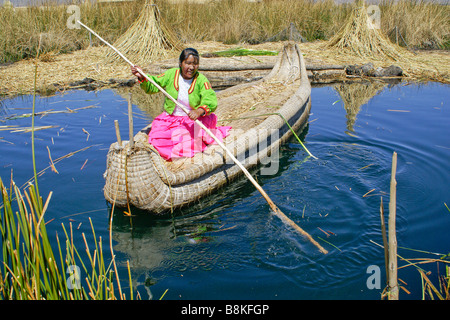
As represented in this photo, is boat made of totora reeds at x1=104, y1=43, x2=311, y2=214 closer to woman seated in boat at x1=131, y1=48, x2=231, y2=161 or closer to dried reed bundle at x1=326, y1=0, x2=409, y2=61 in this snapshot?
woman seated in boat at x1=131, y1=48, x2=231, y2=161

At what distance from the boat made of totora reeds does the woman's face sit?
0.74 meters

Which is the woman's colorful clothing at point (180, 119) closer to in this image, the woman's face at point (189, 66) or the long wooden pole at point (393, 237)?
the woman's face at point (189, 66)

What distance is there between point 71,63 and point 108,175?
7573mm

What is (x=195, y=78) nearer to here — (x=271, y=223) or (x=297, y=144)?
(x=271, y=223)

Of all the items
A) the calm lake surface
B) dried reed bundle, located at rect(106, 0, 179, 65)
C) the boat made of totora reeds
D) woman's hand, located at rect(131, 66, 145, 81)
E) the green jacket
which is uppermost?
dried reed bundle, located at rect(106, 0, 179, 65)

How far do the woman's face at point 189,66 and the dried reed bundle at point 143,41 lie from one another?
624 cm

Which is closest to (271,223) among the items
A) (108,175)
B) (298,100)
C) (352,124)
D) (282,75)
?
(108,175)

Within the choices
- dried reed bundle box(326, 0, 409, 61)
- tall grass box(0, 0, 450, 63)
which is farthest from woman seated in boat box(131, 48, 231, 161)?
dried reed bundle box(326, 0, 409, 61)

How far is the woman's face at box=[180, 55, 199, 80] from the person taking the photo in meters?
3.59

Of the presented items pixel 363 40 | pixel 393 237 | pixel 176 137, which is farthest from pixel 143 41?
pixel 393 237

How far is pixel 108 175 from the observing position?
3221 millimetres

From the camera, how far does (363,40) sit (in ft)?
35.3

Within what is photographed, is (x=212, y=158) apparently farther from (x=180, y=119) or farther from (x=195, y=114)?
(x=180, y=119)

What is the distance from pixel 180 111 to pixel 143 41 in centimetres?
656
